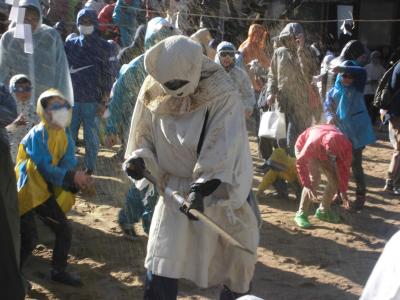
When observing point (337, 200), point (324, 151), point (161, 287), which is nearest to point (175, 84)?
point (161, 287)

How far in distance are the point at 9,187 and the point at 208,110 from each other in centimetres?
109

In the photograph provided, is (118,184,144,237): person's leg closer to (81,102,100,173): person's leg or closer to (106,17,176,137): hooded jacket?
(106,17,176,137): hooded jacket

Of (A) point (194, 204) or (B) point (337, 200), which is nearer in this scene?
(A) point (194, 204)

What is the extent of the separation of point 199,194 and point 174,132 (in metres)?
0.38

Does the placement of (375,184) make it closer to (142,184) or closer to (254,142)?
(254,142)

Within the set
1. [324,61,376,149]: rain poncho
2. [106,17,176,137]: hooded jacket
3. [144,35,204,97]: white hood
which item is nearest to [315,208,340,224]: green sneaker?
[324,61,376,149]: rain poncho

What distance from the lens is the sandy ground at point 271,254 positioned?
4879 mm

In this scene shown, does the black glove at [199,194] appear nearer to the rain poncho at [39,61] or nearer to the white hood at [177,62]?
the white hood at [177,62]

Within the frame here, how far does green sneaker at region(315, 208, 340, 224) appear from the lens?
6.46 m

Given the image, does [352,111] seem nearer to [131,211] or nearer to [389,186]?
[389,186]

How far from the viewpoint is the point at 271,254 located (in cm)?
561

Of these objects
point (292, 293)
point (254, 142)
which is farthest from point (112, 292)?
point (254, 142)

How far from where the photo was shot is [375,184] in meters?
8.07

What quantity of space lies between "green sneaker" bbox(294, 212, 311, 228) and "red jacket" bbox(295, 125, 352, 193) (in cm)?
31
